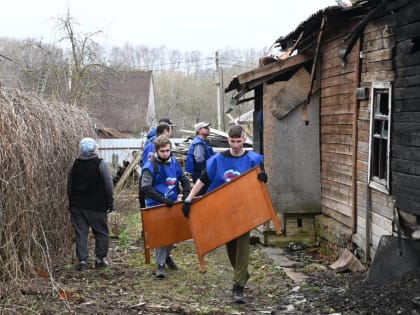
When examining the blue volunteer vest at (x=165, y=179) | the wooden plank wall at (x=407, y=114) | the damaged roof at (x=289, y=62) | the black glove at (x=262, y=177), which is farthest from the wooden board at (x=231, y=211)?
the damaged roof at (x=289, y=62)

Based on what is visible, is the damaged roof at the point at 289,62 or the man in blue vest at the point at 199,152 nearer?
the man in blue vest at the point at 199,152

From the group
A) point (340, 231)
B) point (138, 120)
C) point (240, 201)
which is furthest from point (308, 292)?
point (138, 120)

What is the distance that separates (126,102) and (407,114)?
1501 inches

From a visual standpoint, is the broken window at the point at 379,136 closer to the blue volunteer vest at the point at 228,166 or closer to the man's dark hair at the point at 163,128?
the blue volunteer vest at the point at 228,166

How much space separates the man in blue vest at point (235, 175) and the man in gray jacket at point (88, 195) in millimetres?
1833

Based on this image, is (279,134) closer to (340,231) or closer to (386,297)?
(340,231)

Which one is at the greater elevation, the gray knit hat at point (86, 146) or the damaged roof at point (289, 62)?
the damaged roof at point (289, 62)

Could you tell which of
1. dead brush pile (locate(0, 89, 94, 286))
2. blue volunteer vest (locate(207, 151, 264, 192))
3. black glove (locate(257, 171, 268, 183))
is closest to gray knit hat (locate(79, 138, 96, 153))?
dead brush pile (locate(0, 89, 94, 286))

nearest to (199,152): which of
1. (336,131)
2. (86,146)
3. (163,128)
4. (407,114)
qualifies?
(163,128)

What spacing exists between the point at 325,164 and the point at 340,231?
1507mm

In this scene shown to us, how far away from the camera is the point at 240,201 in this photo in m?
6.47

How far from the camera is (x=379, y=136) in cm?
756

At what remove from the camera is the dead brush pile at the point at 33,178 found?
6.02m

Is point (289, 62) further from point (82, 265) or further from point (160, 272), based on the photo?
point (82, 265)
